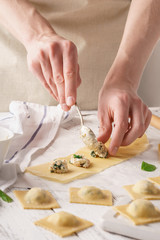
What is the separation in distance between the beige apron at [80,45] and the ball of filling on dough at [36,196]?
0.95m

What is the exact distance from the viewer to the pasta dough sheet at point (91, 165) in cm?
126

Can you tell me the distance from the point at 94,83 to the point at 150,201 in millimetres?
969

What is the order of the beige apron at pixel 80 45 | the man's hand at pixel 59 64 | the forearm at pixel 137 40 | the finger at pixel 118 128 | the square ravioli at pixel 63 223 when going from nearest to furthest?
the square ravioli at pixel 63 223, the man's hand at pixel 59 64, the finger at pixel 118 128, the forearm at pixel 137 40, the beige apron at pixel 80 45

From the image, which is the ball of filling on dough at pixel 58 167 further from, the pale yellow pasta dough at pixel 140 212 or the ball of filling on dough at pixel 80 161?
the pale yellow pasta dough at pixel 140 212

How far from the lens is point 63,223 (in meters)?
0.97

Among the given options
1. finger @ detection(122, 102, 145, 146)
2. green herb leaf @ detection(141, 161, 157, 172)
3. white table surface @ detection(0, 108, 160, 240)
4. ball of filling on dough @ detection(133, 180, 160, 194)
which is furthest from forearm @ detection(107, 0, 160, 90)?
ball of filling on dough @ detection(133, 180, 160, 194)

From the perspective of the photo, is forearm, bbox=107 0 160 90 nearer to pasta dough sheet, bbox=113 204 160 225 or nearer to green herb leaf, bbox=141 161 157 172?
green herb leaf, bbox=141 161 157 172

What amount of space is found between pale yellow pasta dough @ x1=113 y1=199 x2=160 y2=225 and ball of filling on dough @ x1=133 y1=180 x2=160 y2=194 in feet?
0.36

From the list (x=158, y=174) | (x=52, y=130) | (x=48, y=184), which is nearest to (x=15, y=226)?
(x=48, y=184)

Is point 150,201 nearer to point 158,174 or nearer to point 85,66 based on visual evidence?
point 158,174

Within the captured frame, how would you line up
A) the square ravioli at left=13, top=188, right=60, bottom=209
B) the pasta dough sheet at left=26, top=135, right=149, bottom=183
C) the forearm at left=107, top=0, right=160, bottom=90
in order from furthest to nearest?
the forearm at left=107, top=0, right=160, bottom=90 → the pasta dough sheet at left=26, top=135, right=149, bottom=183 → the square ravioli at left=13, top=188, right=60, bottom=209

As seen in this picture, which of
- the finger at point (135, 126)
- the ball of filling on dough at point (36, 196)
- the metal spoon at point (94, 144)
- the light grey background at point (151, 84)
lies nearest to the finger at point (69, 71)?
the metal spoon at point (94, 144)

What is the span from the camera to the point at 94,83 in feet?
6.58

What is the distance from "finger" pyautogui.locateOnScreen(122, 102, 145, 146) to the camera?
1500mm
